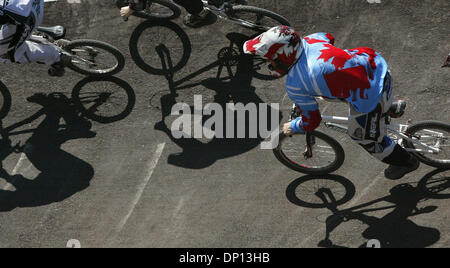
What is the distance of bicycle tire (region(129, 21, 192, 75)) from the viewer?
9.23 meters

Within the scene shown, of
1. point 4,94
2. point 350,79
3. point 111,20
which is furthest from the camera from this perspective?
point 111,20

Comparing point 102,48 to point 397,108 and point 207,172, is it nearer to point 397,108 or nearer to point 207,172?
point 207,172

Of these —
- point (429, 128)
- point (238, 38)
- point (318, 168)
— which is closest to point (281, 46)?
point (318, 168)

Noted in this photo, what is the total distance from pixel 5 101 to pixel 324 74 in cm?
600

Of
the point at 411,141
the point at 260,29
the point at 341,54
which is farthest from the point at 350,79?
the point at 260,29

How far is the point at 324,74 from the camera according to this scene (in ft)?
19.9

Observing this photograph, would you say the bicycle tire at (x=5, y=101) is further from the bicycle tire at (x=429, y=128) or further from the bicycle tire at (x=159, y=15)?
the bicycle tire at (x=429, y=128)

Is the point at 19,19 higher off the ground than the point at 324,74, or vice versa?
the point at 19,19

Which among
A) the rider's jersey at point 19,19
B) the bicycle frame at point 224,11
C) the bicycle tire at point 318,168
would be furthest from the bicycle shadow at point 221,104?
the rider's jersey at point 19,19

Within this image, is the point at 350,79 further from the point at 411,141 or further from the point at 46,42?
the point at 46,42

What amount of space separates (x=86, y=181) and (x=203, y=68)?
9.79ft

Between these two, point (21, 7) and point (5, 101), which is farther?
point (5, 101)

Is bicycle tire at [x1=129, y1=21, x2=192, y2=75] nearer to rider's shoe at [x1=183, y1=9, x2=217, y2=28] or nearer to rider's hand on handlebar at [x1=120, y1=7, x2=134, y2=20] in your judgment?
rider's shoe at [x1=183, y1=9, x2=217, y2=28]

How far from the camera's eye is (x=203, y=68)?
30.1 ft
